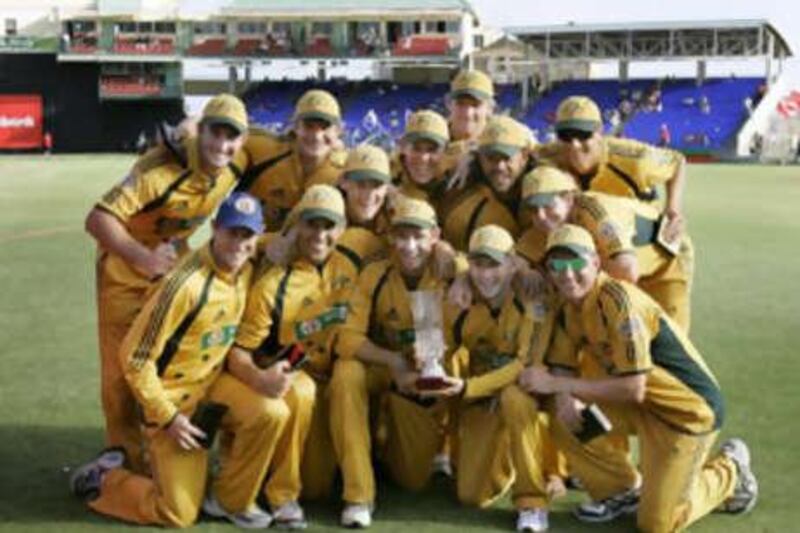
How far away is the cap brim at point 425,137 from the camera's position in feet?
18.6

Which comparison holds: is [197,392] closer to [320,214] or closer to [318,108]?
[320,214]

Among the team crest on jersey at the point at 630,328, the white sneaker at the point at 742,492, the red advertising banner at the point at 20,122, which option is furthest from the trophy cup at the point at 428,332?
the red advertising banner at the point at 20,122

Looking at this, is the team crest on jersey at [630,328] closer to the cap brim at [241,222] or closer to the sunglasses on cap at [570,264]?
the sunglasses on cap at [570,264]

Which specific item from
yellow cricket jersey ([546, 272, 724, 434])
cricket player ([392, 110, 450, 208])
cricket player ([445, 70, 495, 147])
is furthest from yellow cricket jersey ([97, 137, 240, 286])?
yellow cricket jersey ([546, 272, 724, 434])

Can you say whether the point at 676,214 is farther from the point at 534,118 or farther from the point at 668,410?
the point at 534,118

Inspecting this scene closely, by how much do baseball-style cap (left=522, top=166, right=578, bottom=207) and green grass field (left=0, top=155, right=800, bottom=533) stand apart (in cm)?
146

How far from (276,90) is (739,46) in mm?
20848

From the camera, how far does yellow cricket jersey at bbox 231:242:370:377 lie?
203 inches

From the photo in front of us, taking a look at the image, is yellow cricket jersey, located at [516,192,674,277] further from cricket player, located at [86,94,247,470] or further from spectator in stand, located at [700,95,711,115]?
spectator in stand, located at [700,95,711,115]

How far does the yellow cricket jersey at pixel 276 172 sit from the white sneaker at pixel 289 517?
1.72 meters

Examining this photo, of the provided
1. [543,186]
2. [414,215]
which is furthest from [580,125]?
[414,215]

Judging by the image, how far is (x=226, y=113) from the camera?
5.39m

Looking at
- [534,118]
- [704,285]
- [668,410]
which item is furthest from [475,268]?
[534,118]

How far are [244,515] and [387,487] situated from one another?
848 mm
